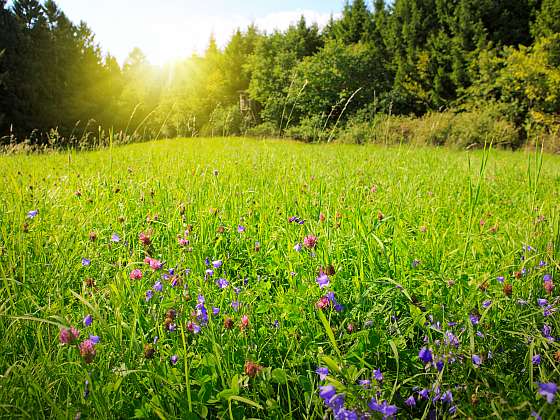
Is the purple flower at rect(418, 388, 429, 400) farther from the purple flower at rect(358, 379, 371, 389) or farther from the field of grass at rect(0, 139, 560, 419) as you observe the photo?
the purple flower at rect(358, 379, 371, 389)

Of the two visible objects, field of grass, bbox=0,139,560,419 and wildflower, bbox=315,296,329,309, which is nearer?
field of grass, bbox=0,139,560,419

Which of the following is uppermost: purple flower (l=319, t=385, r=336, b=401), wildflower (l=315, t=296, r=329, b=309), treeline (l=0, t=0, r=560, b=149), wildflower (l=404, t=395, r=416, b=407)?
treeline (l=0, t=0, r=560, b=149)

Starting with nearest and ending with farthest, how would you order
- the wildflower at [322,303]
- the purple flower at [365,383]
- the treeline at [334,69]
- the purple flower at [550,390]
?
the purple flower at [550,390]
the purple flower at [365,383]
the wildflower at [322,303]
the treeline at [334,69]

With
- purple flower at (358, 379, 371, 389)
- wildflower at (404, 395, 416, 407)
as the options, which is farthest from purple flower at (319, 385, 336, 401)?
wildflower at (404, 395, 416, 407)

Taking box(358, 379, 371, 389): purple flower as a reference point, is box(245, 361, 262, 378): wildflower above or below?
above

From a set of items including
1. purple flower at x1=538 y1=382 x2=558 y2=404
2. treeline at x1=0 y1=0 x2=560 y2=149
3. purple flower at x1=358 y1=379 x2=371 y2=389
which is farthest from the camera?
treeline at x1=0 y1=0 x2=560 y2=149

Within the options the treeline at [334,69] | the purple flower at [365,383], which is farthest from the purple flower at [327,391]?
the treeline at [334,69]

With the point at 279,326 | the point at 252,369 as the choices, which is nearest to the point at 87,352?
the point at 252,369

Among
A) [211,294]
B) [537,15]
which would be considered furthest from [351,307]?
[537,15]

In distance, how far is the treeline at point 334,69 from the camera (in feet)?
52.0

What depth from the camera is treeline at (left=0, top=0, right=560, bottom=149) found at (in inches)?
623

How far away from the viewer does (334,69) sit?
53.6ft

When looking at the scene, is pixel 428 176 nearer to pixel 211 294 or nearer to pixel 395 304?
pixel 395 304

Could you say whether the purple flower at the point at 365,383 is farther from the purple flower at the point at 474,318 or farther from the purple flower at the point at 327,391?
the purple flower at the point at 474,318
